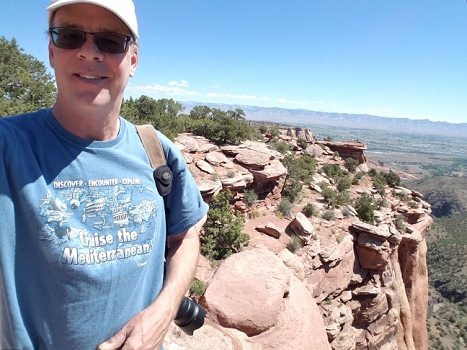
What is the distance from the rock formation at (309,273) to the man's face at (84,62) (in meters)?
4.63

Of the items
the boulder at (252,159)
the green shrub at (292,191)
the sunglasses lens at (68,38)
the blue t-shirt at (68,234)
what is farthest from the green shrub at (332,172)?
the sunglasses lens at (68,38)

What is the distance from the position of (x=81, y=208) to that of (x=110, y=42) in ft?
2.77

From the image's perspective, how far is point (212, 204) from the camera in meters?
10.9

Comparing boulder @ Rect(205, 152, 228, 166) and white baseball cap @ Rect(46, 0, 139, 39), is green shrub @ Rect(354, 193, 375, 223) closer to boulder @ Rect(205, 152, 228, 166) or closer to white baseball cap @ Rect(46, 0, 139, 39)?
boulder @ Rect(205, 152, 228, 166)

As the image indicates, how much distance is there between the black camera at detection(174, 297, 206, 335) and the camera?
79.4 inches

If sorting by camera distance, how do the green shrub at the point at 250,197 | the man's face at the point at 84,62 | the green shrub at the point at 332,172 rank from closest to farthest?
the man's face at the point at 84,62, the green shrub at the point at 250,197, the green shrub at the point at 332,172

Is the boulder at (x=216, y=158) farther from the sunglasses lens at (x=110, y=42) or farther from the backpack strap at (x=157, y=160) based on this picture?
the sunglasses lens at (x=110, y=42)

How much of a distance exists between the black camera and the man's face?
144cm

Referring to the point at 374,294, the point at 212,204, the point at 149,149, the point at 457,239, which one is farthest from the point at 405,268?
the point at 457,239

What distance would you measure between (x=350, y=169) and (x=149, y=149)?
2751 cm

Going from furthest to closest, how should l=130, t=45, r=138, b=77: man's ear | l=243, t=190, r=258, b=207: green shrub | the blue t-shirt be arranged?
1. l=243, t=190, r=258, b=207: green shrub
2. l=130, t=45, r=138, b=77: man's ear
3. the blue t-shirt

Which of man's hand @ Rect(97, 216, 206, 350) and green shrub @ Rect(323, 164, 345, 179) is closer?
man's hand @ Rect(97, 216, 206, 350)

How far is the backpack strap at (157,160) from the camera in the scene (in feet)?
5.49

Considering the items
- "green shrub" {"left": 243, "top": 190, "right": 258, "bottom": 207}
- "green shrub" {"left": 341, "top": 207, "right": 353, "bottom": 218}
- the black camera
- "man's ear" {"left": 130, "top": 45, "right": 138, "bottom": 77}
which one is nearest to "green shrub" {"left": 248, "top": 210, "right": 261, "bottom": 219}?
"green shrub" {"left": 243, "top": 190, "right": 258, "bottom": 207}
